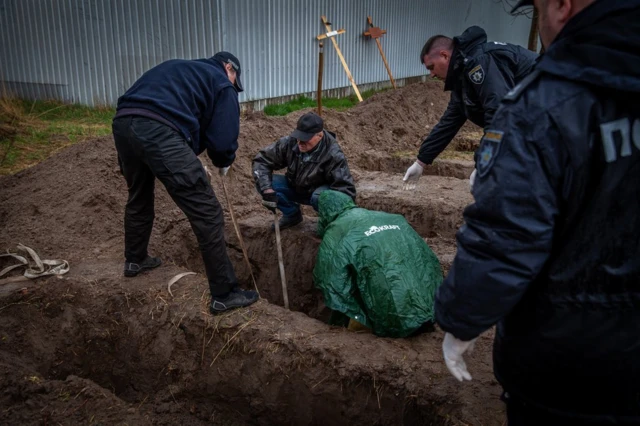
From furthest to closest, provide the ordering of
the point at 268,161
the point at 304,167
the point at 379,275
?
the point at 268,161 < the point at 304,167 < the point at 379,275

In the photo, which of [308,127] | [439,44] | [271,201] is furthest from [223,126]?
[439,44]

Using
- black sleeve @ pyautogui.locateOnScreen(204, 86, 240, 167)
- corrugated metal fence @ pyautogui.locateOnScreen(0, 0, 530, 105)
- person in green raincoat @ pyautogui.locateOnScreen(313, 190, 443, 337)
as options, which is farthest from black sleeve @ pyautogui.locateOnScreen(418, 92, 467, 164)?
corrugated metal fence @ pyautogui.locateOnScreen(0, 0, 530, 105)

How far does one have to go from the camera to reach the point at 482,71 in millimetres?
3928

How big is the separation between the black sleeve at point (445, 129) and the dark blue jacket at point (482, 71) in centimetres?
35

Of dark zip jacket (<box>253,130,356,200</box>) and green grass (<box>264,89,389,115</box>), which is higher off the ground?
dark zip jacket (<box>253,130,356,200</box>)

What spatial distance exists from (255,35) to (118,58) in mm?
2400

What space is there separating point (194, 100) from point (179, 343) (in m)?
1.74

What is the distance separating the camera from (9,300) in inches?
160

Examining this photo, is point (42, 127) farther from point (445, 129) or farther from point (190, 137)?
point (445, 129)

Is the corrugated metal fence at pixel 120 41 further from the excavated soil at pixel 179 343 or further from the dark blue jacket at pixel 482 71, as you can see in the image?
the dark blue jacket at pixel 482 71

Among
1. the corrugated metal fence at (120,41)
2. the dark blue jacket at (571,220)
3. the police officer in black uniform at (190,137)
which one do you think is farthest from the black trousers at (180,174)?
the corrugated metal fence at (120,41)

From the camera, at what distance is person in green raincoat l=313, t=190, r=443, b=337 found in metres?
3.46

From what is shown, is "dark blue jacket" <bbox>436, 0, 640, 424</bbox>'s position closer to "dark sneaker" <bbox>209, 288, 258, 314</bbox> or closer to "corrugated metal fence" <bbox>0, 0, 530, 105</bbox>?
"dark sneaker" <bbox>209, 288, 258, 314</bbox>

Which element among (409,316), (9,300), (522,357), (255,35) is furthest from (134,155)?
(255,35)
